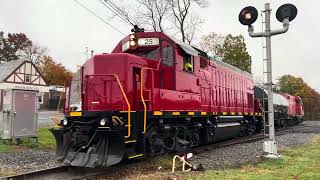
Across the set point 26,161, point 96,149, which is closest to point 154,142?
point 96,149

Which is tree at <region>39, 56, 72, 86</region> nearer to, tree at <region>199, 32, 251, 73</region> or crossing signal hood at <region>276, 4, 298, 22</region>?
tree at <region>199, 32, 251, 73</region>

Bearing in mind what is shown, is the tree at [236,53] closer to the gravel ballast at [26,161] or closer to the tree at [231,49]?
the tree at [231,49]

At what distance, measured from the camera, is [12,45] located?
7894cm

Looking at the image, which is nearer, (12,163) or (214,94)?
(12,163)

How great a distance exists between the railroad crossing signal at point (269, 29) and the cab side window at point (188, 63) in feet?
6.96

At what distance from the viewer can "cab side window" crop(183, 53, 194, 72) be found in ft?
42.4

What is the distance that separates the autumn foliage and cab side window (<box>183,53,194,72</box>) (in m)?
63.7

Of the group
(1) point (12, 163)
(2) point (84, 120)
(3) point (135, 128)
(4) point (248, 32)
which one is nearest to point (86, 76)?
(2) point (84, 120)

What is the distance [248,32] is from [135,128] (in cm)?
512

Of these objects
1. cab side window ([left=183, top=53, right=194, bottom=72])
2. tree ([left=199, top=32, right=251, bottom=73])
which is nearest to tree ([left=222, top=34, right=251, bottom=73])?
tree ([left=199, top=32, right=251, bottom=73])

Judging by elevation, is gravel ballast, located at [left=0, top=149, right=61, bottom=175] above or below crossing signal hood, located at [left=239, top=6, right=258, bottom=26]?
below

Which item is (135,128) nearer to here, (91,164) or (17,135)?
(91,164)

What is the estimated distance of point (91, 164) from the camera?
9.26 m

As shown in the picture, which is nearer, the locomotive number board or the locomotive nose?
the locomotive nose
